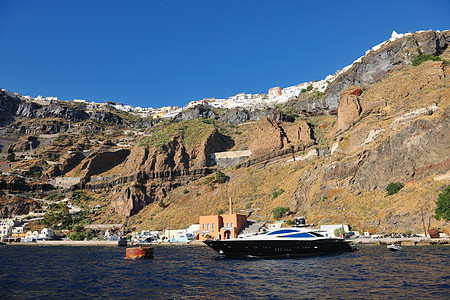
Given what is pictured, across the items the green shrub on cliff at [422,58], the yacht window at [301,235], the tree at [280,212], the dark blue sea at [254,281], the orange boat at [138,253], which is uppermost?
the green shrub on cliff at [422,58]

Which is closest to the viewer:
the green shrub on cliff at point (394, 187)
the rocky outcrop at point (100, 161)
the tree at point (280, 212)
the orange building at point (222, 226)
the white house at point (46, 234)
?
the green shrub on cliff at point (394, 187)

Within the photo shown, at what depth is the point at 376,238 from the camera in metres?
56.1

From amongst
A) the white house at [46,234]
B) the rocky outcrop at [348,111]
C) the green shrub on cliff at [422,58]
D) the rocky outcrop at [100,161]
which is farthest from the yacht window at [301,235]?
the rocky outcrop at [100,161]

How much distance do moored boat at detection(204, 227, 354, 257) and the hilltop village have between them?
22.0 meters

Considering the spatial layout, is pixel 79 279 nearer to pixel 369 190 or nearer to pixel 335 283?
pixel 335 283

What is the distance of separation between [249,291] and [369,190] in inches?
2094

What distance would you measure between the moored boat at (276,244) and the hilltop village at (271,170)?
72.3 ft

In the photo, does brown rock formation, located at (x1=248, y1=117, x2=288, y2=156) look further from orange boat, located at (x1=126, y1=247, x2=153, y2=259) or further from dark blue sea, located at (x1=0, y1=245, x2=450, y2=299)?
dark blue sea, located at (x1=0, y1=245, x2=450, y2=299)

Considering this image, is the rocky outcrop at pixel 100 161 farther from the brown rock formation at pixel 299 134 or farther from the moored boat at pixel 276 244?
the moored boat at pixel 276 244

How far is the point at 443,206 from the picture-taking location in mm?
50406

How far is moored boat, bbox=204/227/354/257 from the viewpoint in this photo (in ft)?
125

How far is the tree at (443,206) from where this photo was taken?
49.7 metres

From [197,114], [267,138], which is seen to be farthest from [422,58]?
[197,114]

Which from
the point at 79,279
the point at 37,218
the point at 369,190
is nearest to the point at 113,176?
the point at 37,218
